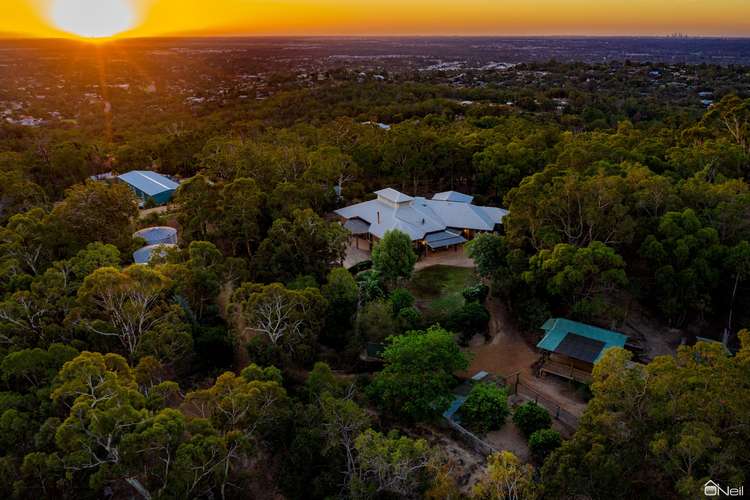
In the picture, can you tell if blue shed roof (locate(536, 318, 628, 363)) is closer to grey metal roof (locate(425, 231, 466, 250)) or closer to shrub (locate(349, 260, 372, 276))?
grey metal roof (locate(425, 231, 466, 250))

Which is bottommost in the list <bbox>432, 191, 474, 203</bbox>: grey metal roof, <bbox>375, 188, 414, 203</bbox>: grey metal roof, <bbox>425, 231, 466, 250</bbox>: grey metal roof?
<bbox>425, 231, 466, 250</bbox>: grey metal roof

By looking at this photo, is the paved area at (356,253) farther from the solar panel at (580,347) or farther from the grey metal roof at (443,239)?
the solar panel at (580,347)

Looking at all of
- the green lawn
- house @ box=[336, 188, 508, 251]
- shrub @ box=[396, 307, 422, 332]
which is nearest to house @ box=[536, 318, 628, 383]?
the green lawn

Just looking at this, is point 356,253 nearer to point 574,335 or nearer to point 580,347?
point 574,335

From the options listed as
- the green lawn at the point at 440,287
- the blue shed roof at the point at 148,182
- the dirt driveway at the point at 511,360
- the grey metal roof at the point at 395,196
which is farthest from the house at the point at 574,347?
the blue shed roof at the point at 148,182

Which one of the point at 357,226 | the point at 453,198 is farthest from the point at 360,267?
the point at 453,198
